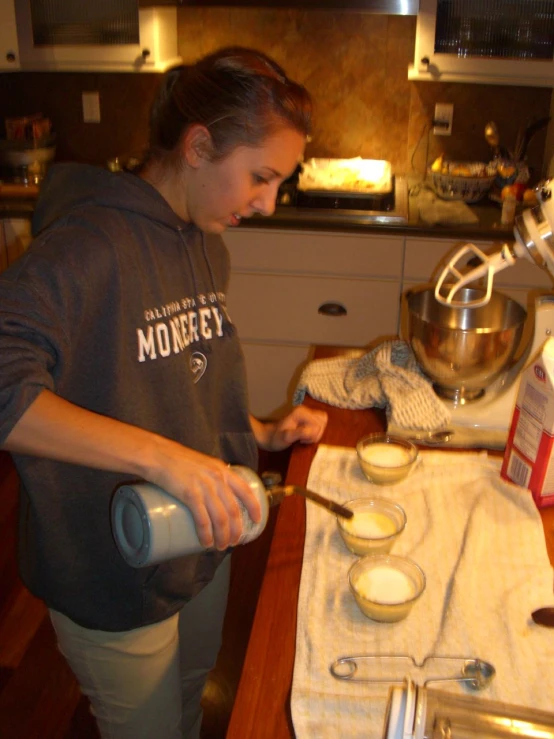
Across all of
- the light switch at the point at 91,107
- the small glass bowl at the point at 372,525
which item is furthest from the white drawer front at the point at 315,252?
the small glass bowl at the point at 372,525

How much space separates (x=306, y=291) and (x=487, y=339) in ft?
4.73

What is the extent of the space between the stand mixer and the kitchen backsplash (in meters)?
1.74

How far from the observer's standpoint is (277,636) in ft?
2.75

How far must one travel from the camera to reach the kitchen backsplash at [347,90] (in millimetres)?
2871

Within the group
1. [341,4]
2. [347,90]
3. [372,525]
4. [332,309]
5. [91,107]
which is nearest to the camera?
[372,525]

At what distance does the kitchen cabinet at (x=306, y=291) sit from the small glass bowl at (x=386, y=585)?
177cm

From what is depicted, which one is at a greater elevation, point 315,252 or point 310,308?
point 315,252

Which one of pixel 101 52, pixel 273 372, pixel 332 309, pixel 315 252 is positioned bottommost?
pixel 273 372

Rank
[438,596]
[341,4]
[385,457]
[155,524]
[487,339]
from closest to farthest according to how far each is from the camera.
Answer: [155,524]
[438,596]
[385,457]
[487,339]
[341,4]

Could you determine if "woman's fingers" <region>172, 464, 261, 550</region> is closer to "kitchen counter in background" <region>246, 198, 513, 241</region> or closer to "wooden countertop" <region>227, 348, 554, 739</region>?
"wooden countertop" <region>227, 348, 554, 739</region>

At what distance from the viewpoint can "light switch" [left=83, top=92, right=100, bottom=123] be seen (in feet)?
10.0

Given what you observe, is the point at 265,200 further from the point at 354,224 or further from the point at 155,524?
the point at 354,224

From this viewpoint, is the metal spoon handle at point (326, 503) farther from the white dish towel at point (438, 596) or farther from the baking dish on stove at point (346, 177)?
the baking dish on stove at point (346, 177)

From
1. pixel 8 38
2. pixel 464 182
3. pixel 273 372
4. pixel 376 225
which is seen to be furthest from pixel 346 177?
pixel 8 38
